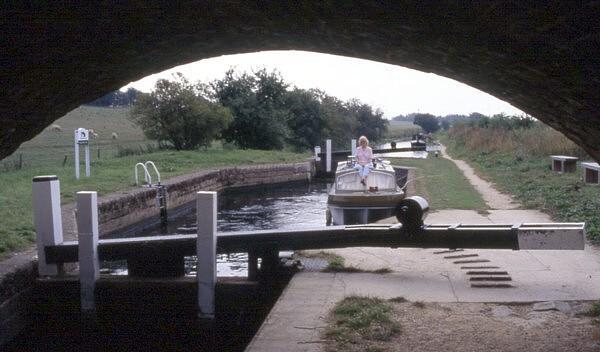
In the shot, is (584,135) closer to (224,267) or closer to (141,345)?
(141,345)

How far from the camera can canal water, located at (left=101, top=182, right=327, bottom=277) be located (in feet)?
40.4

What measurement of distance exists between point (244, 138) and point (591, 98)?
40871 millimetres

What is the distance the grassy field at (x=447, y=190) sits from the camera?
1465cm

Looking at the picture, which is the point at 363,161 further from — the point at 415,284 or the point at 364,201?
the point at 415,284

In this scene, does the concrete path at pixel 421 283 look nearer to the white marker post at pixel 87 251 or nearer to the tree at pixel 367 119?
the white marker post at pixel 87 251

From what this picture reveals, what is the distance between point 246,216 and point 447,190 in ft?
21.3

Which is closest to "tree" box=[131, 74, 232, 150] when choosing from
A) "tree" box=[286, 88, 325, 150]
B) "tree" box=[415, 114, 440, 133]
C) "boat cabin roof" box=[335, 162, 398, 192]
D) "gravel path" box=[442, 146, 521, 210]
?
"tree" box=[286, 88, 325, 150]

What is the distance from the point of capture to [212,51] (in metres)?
4.02

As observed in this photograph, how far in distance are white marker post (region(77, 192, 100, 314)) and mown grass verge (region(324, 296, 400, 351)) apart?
4.02 metres

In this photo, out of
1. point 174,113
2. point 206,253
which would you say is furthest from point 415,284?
point 174,113

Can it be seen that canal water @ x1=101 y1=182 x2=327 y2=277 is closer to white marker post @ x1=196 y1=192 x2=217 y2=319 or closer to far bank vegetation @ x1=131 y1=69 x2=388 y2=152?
white marker post @ x1=196 y1=192 x2=217 y2=319

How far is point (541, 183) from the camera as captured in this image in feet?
57.6

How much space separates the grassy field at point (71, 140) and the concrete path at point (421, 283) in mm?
11128

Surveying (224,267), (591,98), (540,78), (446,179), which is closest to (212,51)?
(540,78)
